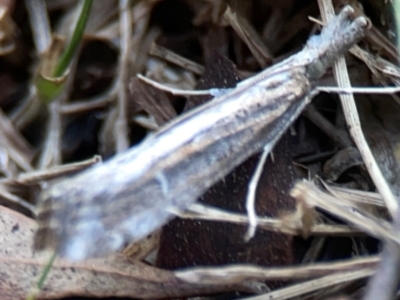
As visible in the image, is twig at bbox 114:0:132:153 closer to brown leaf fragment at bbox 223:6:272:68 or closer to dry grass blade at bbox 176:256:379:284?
brown leaf fragment at bbox 223:6:272:68

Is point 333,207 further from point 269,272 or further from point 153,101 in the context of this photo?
point 153,101

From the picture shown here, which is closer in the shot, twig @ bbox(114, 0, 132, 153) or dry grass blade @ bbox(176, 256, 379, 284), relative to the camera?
dry grass blade @ bbox(176, 256, 379, 284)

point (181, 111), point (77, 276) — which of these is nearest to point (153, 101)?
point (181, 111)

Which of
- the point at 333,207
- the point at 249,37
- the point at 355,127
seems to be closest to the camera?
the point at 333,207

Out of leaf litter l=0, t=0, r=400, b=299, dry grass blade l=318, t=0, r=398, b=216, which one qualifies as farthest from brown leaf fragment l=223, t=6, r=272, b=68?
dry grass blade l=318, t=0, r=398, b=216

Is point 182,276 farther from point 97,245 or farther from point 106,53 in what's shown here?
point 106,53

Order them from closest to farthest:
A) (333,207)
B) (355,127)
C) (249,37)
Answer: (333,207) < (355,127) < (249,37)
